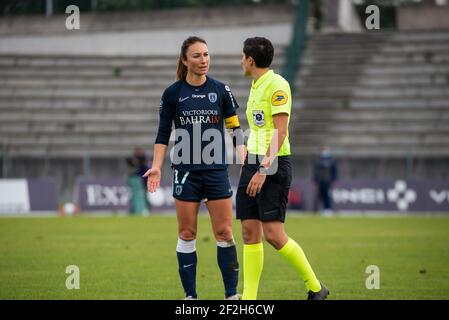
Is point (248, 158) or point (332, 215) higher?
point (248, 158)

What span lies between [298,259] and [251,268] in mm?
468

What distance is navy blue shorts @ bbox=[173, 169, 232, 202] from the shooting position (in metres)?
10.5

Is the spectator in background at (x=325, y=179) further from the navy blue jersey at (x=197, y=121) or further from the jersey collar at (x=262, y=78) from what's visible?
the jersey collar at (x=262, y=78)

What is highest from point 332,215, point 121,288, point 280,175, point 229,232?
point 280,175

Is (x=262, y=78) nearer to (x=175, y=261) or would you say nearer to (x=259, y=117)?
(x=259, y=117)

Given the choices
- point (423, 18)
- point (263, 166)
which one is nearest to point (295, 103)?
point (423, 18)

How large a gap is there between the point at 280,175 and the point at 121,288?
314 cm

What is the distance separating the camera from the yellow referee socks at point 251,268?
10.1m

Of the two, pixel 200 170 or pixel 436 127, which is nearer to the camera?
pixel 200 170

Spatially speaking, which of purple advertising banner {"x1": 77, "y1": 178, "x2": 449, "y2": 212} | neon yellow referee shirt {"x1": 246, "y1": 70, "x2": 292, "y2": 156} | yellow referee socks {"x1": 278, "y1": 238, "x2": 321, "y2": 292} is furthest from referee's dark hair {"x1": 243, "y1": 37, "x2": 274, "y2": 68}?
purple advertising banner {"x1": 77, "y1": 178, "x2": 449, "y2": 212}

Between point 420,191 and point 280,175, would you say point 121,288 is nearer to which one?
point 280,175

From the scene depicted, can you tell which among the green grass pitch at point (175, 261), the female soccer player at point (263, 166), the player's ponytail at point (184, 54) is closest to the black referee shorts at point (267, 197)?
the female soccer player at point (263, 166)
